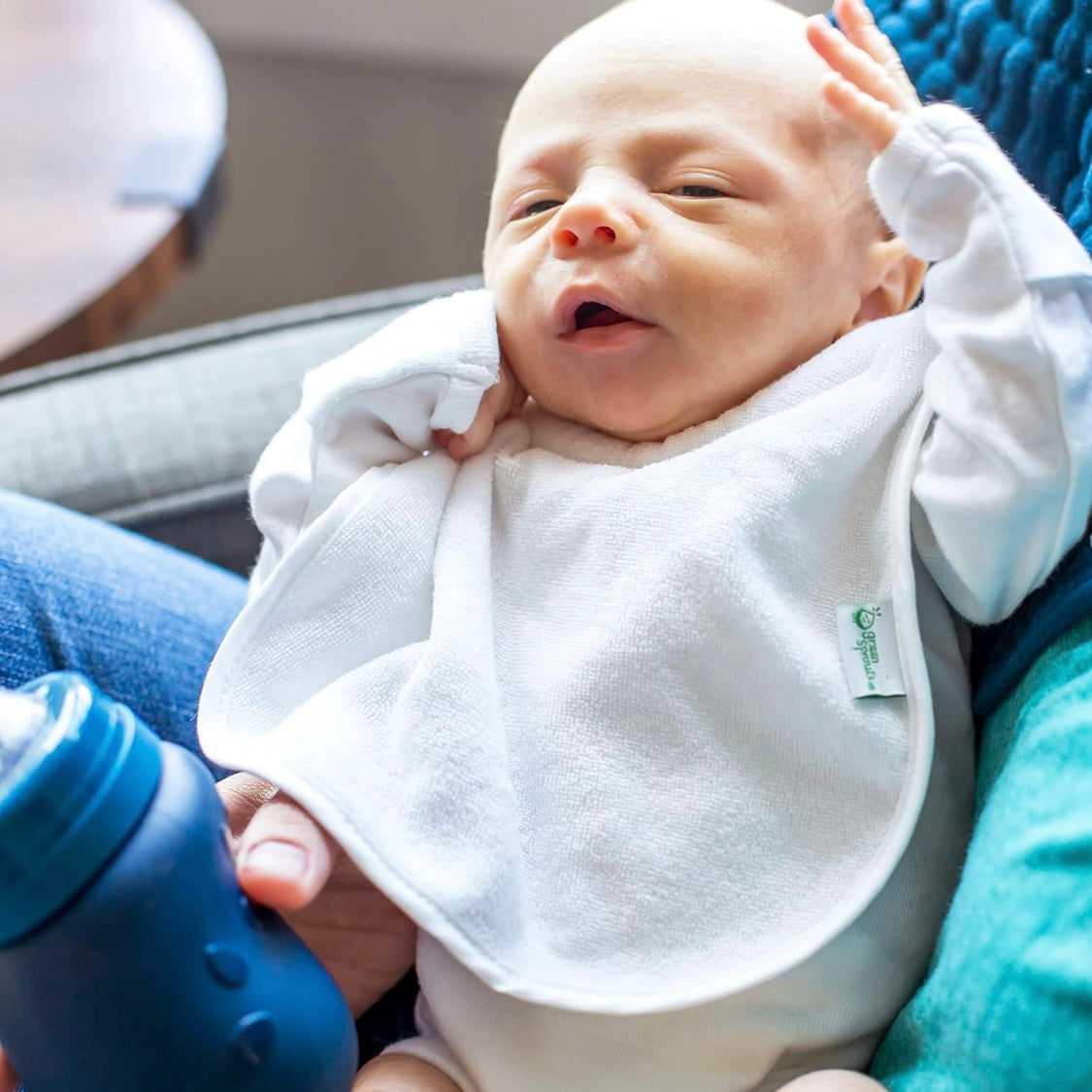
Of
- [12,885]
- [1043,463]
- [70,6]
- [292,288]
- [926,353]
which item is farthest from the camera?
[292,288]

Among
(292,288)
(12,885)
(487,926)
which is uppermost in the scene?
(12,885)

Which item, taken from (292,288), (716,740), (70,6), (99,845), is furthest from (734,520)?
(292,288)

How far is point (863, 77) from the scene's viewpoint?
0.68 metres

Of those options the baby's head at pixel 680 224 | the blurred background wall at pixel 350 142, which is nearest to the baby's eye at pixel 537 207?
the baby's head at pixel 680 224

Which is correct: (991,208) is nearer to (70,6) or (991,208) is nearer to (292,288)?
(70,6)

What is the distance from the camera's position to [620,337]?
688 mm

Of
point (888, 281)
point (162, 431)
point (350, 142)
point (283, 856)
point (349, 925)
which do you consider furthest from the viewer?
point (350, 142)

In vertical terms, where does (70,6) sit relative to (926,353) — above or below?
below

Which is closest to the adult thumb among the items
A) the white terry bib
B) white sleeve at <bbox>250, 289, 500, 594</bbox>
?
the white terry bib

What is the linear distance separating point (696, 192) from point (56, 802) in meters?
0.45

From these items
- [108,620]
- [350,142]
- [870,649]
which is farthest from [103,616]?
[350,142]

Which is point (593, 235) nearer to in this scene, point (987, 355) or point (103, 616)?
point (987, 355)

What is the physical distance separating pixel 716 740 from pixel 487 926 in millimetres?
Result: 137

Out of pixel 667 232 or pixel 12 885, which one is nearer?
pixel 12 885
